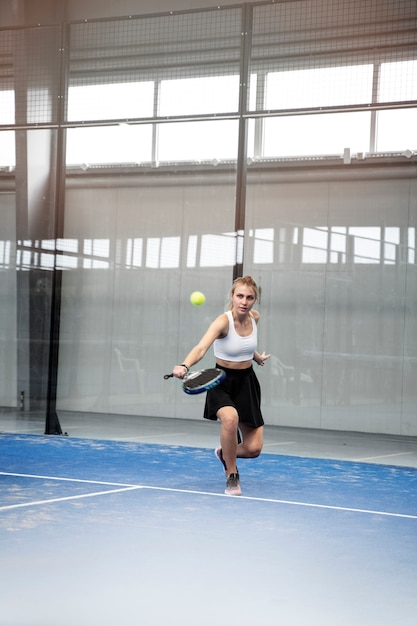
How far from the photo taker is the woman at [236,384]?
575cm

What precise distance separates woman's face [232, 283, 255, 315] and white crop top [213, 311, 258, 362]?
0.12 m

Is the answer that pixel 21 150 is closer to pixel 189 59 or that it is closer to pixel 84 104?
pixel 84 104

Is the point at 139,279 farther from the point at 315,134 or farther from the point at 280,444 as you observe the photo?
the point at 280,444

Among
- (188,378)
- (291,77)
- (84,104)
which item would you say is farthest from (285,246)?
(188,378)

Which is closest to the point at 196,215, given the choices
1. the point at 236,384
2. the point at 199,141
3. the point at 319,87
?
the point at 199,141

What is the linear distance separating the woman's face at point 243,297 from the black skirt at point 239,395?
426mm

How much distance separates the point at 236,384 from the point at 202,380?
1.61ft

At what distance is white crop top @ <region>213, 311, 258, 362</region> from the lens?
588 cm

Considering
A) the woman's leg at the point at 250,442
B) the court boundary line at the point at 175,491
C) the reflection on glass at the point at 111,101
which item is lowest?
the court boundary line at the point at 175,491

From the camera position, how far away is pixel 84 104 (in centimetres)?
1020

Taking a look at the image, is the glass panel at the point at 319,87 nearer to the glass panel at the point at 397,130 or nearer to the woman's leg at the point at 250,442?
the glass panel at the point at 397,130

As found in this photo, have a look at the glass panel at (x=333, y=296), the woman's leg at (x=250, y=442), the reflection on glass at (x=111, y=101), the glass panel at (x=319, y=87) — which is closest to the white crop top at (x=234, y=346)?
the woman's leg at (x=250, y=442)

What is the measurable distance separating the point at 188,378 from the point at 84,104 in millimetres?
5526

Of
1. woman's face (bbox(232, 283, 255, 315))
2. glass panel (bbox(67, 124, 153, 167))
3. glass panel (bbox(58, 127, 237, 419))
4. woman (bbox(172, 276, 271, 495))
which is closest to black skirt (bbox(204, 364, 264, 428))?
woman (bbox(172, 276, 271, 495))
